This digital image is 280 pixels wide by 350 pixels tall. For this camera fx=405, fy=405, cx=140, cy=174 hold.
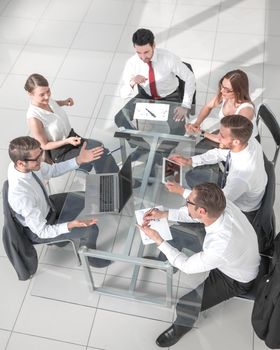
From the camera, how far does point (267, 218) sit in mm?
2592

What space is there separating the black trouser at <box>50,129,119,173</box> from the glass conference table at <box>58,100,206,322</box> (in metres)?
0.10

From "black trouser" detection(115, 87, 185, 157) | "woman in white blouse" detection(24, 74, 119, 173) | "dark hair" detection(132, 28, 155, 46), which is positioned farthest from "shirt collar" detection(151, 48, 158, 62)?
"woman in white blouse" detection(24, 74, 119, 173)

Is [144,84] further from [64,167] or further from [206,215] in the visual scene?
[206,215]

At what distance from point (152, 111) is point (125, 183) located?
886 mm

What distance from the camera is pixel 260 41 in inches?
203

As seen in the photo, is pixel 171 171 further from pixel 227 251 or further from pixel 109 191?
pixel 227 251

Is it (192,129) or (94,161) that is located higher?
(192,129)

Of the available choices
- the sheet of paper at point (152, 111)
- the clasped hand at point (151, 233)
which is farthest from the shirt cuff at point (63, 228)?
the sheet of paper at point (152, 111)

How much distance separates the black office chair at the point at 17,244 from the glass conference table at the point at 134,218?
0.34 m

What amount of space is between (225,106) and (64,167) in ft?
4.47

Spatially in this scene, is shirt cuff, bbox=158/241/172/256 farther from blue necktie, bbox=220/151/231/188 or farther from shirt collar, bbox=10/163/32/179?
shirt collar, bbox=10/163/32/179

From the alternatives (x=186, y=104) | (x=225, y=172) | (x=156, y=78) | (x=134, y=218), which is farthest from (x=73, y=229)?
(x=156, y=78)

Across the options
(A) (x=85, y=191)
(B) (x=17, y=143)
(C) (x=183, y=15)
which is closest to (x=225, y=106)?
(A) (x=85, y=191)

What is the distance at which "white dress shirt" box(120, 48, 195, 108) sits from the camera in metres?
3.58
